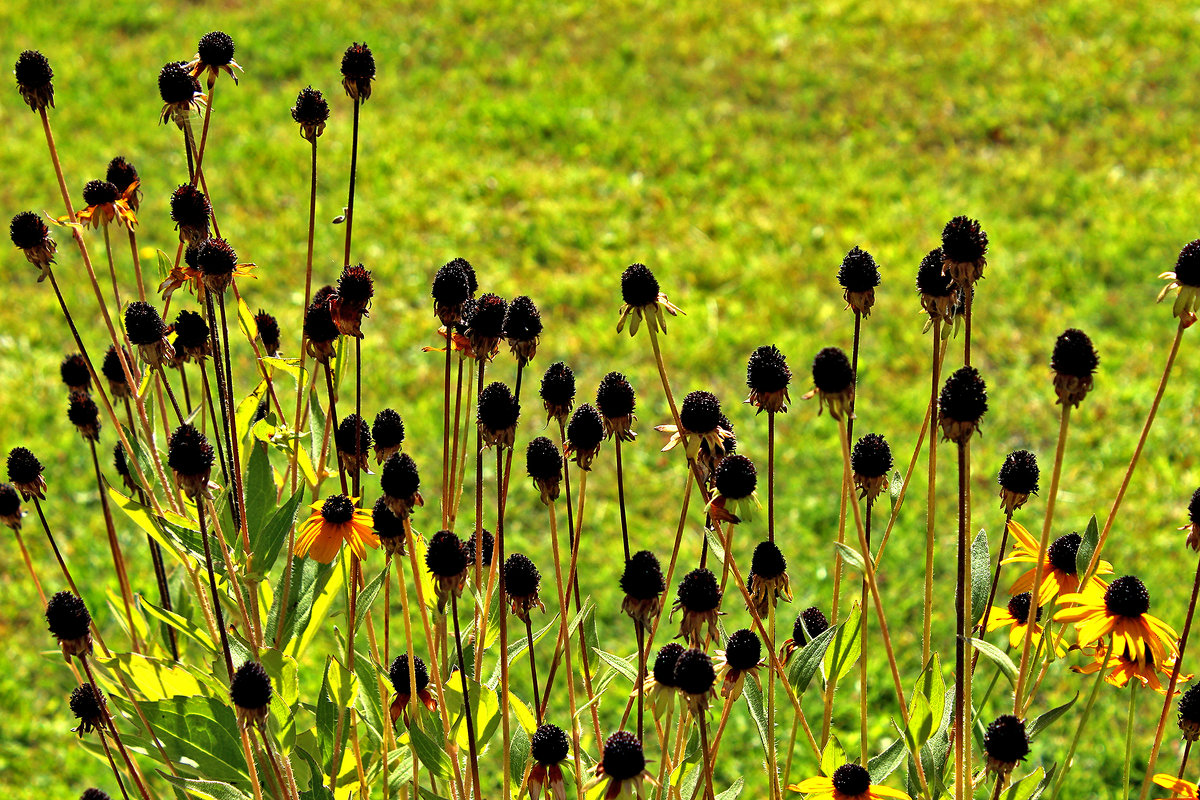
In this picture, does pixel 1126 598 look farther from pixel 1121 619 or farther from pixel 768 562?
pixel 768 562

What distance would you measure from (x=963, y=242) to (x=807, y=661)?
0.56 m

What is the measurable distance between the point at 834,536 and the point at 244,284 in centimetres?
297

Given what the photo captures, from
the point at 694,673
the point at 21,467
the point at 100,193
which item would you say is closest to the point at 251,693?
the point at 694,673

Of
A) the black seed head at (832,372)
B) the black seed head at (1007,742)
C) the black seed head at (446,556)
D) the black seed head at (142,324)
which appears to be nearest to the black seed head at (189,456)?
the black seed head at (142,324)

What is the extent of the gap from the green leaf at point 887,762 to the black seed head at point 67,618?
104cm

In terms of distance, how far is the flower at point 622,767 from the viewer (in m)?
1.43

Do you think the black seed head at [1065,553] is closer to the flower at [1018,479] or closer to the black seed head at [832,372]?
the flower at [1018,479]

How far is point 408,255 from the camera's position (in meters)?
5.86

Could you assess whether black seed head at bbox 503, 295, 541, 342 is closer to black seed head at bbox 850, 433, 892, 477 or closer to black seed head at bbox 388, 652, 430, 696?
black seed head at bbox 850, 433, 892, 477

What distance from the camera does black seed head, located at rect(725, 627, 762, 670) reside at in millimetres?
1547

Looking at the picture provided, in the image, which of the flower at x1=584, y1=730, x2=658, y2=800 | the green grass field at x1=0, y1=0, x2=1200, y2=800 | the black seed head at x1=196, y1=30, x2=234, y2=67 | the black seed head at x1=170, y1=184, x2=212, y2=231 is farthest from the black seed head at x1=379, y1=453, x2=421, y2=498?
the green grass field at x1=0, y1=0, x2=1200, y2=800

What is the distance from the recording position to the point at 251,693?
145cm

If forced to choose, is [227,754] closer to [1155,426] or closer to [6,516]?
[6,516]

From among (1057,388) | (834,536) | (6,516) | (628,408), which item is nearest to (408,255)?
(834,536)
